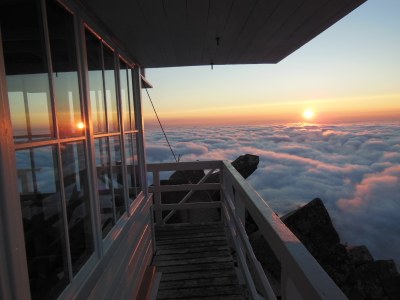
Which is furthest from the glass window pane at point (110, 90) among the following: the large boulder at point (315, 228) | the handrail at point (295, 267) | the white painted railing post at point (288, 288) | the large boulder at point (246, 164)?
the large boulder at point (246, 164)

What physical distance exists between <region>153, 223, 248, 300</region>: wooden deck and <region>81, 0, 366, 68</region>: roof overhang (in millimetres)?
2649

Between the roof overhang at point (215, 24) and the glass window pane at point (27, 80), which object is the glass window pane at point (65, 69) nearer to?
the glass window pane at point (27, 80)

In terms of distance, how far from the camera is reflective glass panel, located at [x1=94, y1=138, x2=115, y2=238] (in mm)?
2093

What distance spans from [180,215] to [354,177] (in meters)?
70.1

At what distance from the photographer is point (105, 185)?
2221mm

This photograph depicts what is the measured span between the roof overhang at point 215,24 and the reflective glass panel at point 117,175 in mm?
975

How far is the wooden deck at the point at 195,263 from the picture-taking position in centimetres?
299

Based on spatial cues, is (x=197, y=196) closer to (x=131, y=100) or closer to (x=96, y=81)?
(x=131, y=100)

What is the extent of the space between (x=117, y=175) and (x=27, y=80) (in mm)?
1057

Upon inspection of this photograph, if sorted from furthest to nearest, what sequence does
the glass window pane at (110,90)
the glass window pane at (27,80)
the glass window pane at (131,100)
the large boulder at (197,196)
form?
1. the large boulder at (197,196)
2. the glass window pane at (131,100)
3. the glass window pane at (110,90)
4. the glass window pane at (27,80)

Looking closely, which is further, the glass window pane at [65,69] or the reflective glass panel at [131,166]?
the reflective glass panel at [131,166]

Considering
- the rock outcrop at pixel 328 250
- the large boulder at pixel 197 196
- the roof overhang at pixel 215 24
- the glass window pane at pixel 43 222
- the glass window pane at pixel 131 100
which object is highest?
the roof overhang at pixel 215 24

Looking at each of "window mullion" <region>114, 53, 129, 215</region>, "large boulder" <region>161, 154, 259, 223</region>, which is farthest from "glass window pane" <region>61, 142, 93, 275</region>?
"large boulder" <region>161, 154, 259, 223</region>

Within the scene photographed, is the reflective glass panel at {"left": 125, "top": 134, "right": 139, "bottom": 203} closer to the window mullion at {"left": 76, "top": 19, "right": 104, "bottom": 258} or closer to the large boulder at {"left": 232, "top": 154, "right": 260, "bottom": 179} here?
the window mullion at {"left": 76, "top": 19, "right": 104, "bottom": 258}
